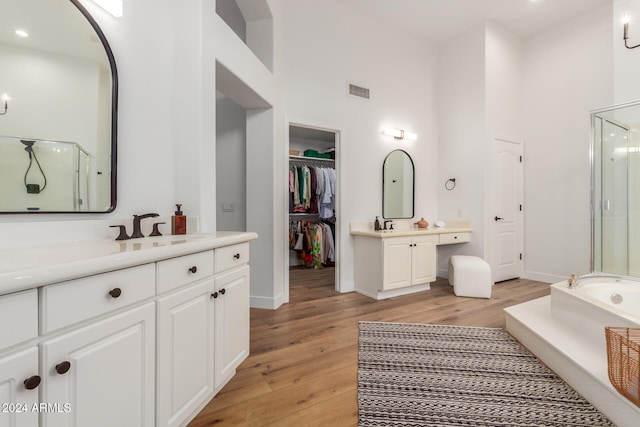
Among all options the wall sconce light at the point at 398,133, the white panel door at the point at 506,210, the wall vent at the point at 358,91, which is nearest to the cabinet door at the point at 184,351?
the wall vent at the point at 358,91

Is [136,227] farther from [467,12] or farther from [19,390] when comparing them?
[467,12]

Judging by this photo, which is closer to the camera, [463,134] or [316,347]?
[316,347]

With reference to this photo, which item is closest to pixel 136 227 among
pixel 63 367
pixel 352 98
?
pixel 63 367

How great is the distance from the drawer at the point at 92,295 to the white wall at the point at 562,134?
4817 mm

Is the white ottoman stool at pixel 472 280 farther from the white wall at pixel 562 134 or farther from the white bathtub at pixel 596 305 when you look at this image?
the white wall at pixel 562 134

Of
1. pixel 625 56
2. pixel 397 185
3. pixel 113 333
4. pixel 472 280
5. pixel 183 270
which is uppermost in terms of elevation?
pixel 625 56

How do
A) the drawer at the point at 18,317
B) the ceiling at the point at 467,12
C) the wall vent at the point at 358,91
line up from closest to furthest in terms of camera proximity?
the drawer at the point at 18,317
the ceiling at the point at 467,12
the wall vent at the point at 358,91

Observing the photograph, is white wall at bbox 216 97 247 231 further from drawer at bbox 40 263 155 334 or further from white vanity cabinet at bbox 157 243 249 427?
drawer at bbox 40 263 155 334

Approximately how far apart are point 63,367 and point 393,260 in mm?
2904

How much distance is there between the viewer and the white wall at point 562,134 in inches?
137

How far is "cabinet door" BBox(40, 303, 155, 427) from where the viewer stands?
74 centimetres

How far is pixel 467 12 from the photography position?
3592 mm

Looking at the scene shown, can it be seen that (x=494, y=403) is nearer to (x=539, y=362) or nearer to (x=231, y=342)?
(x=539, y=362)

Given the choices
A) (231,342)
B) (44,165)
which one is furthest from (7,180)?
(231,342)
